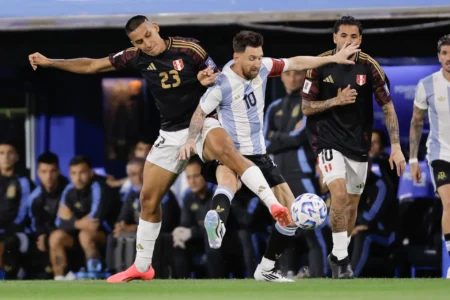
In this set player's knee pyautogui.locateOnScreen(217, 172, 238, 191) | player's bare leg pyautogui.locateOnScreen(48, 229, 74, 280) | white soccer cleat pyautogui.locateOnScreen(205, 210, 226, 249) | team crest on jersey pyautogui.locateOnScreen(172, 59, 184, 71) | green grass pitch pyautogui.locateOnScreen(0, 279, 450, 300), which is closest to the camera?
green grass pitch pyautogui.locateOnScreen(0, 279, 450, 300)

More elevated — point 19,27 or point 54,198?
point 19,27

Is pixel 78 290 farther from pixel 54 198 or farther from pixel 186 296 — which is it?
pixel 54 198

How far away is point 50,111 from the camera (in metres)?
15.9

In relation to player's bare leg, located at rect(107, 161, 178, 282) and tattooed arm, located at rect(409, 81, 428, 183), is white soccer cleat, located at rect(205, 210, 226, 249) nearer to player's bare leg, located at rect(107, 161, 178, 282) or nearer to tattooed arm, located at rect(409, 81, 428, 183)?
player's bare leg, located at rect(107, 161, 178, 282)

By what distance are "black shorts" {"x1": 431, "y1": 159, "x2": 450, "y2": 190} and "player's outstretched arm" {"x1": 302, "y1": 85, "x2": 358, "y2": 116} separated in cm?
104

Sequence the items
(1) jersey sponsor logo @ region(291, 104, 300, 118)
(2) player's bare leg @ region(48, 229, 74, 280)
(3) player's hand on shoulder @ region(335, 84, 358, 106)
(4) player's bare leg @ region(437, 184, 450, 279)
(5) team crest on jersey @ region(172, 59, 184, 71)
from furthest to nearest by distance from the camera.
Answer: (2) player's bare leg @ region(48, 229, 74, 280)
(1) jersey sponsor logo @ region(291, 104, 300, 118)
(4) player's bare leg @ region(437, 184, 450, 279)
(3) player's hand on shoulder @ region(335, 84, 358, 106)
(5) team crest on jersey @ region(172, 59, 184, 71)

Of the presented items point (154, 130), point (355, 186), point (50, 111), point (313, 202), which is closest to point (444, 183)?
point (355, 186)

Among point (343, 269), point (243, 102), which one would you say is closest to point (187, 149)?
point (243, 102)

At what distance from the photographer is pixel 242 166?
1121cm

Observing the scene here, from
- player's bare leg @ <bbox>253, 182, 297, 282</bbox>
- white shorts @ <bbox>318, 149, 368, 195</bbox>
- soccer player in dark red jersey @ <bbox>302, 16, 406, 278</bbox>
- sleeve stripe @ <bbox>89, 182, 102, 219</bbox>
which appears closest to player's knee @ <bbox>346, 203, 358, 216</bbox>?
soccer player in dark red jersey @ <bbox>302, 16, 406, 278</bbox>

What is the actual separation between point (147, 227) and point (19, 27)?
3009 mm

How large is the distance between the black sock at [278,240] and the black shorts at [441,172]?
165 cm

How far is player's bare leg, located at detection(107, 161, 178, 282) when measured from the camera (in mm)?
12023

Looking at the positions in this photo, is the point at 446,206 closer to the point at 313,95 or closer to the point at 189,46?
the point at 313,95
